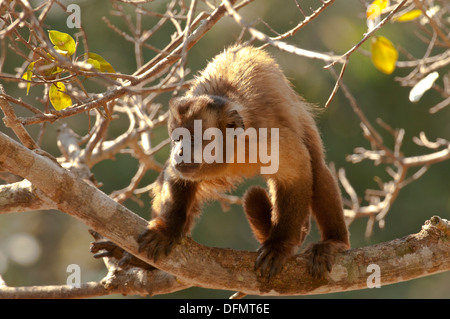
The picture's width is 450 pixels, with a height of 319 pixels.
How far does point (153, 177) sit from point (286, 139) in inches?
435

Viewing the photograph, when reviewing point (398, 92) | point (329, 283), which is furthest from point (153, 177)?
point (329, 283)

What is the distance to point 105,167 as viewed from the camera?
51.1ft

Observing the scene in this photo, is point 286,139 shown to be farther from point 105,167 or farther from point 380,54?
point 105,167

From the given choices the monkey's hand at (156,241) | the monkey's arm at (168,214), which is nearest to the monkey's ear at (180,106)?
the monkey's arm at (168,214)

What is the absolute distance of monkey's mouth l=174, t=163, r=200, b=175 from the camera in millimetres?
4320

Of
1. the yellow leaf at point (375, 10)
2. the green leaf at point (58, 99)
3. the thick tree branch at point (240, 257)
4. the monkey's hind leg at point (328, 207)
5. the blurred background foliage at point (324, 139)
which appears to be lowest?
the thick tree branch at point (240, 257)

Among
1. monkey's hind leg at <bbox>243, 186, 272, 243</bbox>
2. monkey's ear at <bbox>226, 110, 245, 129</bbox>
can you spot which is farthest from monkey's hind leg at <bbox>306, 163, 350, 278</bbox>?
monkey's ear at <bbox>226, 110, 245, 129</bbox>

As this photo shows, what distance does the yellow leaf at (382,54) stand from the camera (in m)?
3.24

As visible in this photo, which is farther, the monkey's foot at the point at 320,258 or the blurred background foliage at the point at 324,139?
Answer: the blurred background foliage at the point at 324,139

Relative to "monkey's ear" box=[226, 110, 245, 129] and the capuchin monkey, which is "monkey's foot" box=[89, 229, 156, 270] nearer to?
the capuchin monkey

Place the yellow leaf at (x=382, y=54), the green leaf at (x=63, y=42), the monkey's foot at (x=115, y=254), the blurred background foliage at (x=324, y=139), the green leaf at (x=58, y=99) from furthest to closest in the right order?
1. the blurred background foliage at (x=324, y=139)
2. the monkey's foot at (x=115, y=254)
3. the green leaf at (x=58, y=99)
4. the green leaf at (x=63, y=42)
5. the yellow leaf at (x=382, y=54)

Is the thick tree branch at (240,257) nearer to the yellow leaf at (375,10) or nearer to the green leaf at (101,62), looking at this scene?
the green leaf at (101,62)

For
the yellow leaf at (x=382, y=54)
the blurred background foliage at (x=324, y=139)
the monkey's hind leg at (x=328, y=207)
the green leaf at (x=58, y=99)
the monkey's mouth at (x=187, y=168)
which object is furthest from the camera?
the blurred background foliage at (x=324, y=139)

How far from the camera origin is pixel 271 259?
4.22 m
